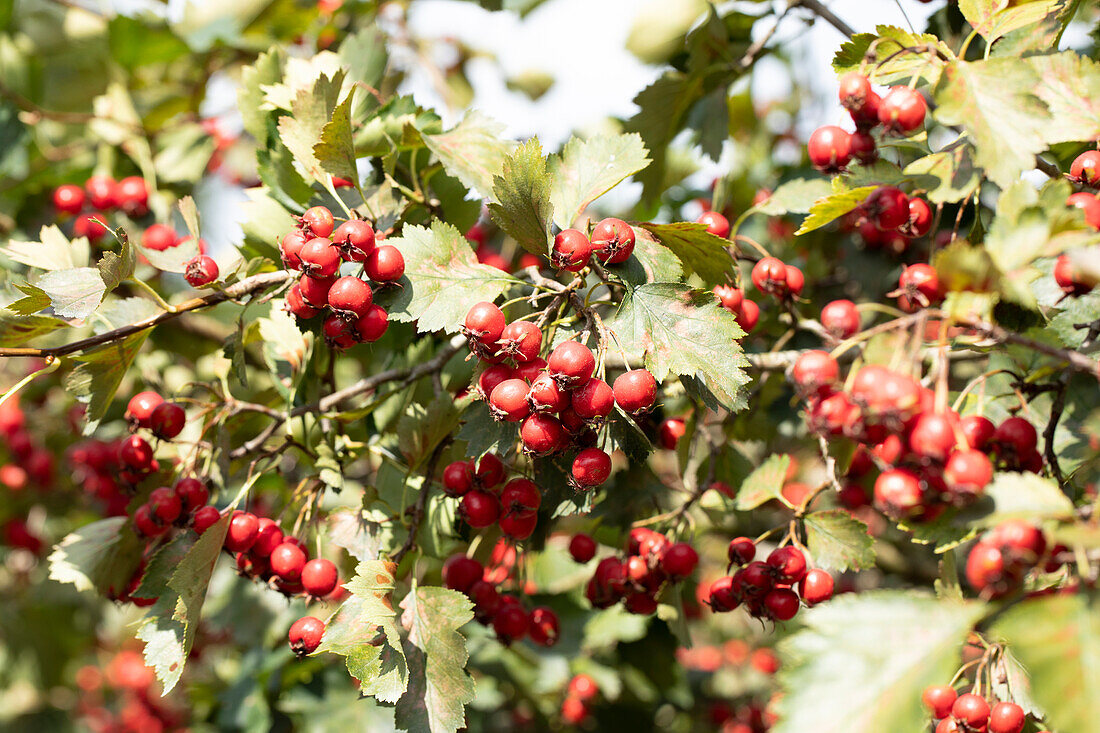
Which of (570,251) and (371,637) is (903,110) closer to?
(570,251)

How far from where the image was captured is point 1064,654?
886 mm

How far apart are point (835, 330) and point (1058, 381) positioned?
1.47ft

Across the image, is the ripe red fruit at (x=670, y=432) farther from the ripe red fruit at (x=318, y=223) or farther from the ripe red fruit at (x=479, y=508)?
the ripe red fruit at (x=318, y=223)

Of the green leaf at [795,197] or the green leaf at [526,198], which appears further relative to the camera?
the green leaf at [795,197]

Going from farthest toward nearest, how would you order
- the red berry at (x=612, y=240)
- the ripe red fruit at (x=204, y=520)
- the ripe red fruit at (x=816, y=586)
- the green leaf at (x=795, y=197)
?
the green leaf at (x=795, y=197) → the ripe red fruit at (x=204, y=520) → the ripe red fruit at (x=816, y=586) → the red berry at (x=612, y=240)

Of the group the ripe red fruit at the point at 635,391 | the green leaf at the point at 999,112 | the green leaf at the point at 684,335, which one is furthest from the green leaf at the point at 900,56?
the ripe red fruit at the point at 635,391

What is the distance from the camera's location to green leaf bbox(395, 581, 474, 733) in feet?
4.92

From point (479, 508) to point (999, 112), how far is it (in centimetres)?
126

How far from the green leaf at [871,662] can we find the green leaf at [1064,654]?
0.31ft

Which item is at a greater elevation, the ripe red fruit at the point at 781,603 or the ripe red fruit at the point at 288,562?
the ripe red fruit at the point at 781,603

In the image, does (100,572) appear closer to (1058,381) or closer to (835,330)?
(835,330)

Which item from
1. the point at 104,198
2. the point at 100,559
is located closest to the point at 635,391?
the point at 100,559

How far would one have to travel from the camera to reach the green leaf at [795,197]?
2090mm

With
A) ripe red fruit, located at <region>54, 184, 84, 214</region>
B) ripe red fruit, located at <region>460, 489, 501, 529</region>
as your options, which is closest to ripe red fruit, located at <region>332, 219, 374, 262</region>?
ripe red fruit, located at <region>460, 489, 501, 529</region>
